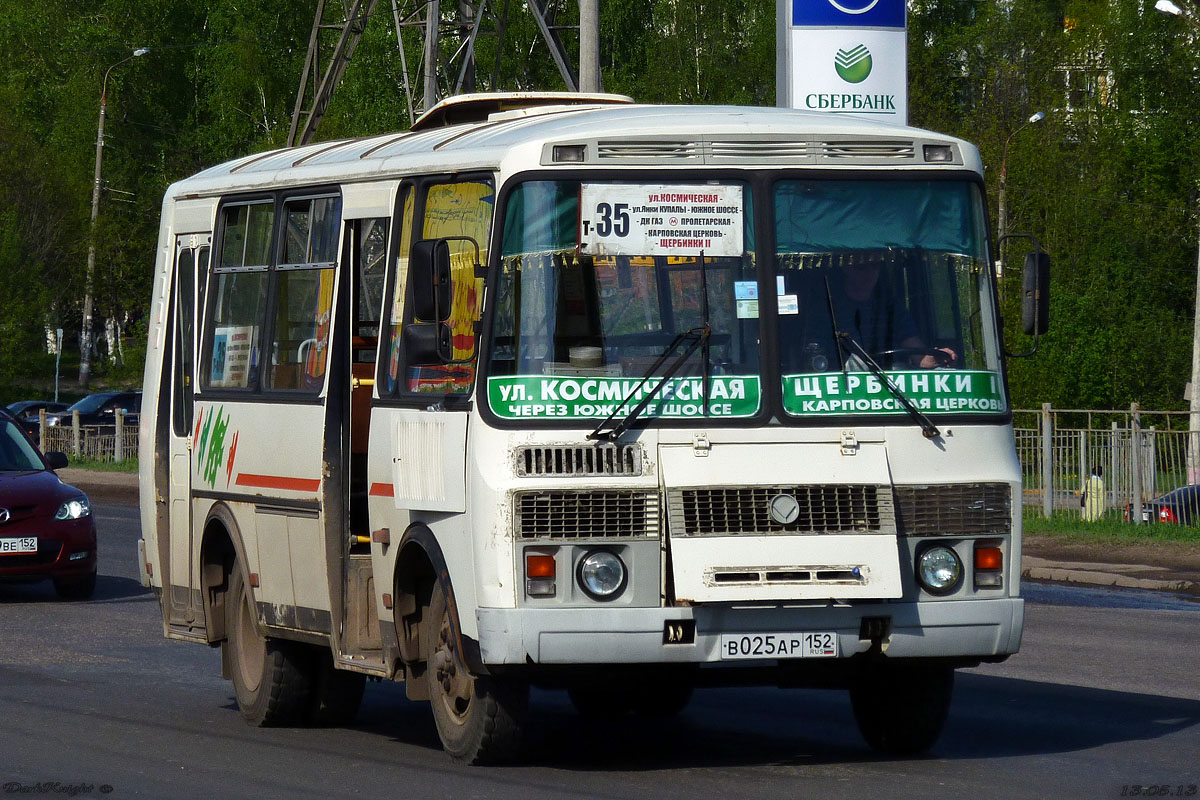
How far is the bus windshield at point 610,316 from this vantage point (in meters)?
8.02

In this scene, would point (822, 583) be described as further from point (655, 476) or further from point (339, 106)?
point (339, 106)

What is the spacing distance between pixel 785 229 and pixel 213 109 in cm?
7029

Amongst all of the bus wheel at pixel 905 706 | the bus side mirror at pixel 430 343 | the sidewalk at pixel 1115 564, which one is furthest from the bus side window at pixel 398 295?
the sidewalk at pixel 1115 564

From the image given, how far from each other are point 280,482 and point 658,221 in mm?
2677

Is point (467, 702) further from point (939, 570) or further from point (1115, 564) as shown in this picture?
point (1115, 564)

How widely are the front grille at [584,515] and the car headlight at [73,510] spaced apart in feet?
33.4

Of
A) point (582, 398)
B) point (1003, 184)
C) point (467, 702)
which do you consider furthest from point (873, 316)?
point (1003, 184)

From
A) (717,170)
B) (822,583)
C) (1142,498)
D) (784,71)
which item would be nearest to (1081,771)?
(822,583)

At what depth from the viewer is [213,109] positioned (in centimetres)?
7625

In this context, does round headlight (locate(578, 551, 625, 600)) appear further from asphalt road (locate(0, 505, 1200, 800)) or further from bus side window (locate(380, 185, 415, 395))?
bus side window (locate(380, 185, 415, 395))

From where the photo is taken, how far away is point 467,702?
8.46 metres

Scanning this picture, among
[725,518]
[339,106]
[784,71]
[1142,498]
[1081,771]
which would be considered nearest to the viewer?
[725,518]

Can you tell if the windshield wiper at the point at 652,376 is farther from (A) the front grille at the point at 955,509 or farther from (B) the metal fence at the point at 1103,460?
(B) the metal fence at the point at 1103,460

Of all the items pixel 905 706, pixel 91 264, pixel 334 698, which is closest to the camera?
pixel 905 706
